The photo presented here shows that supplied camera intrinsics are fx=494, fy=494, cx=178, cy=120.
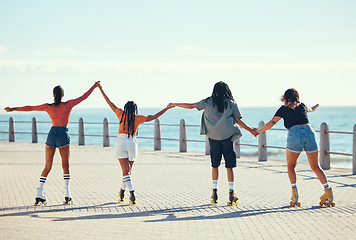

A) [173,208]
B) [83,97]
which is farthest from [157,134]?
[173,208]

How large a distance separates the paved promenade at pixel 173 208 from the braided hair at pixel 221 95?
160 cm

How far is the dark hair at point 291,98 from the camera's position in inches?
303

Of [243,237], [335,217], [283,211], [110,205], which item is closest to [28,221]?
[110,205]

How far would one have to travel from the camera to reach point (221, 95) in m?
7.66

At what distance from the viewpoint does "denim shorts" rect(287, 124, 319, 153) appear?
7.71m

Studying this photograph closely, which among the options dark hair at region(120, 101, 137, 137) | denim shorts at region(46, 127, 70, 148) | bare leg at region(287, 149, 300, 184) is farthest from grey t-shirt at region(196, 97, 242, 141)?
denim shorts at region(46, 127, 70, 148)

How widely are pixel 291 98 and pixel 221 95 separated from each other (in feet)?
3.59

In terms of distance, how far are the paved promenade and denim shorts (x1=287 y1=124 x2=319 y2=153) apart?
3.16 ft

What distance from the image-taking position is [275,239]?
575 centimetres

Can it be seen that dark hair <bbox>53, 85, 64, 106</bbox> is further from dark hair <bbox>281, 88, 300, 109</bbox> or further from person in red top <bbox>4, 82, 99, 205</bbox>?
dark hair <bbox>281, 88, 300, 109</bbox>

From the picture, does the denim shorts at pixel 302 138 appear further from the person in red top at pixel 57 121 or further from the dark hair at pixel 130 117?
the person in red top at pixel 57 121

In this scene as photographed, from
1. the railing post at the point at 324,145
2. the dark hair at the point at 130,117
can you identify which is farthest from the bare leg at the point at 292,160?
the railing post at the point at 324,145

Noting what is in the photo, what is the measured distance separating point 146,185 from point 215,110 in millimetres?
3299

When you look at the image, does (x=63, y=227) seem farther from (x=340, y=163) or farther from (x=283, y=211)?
(x=340, y=163)
